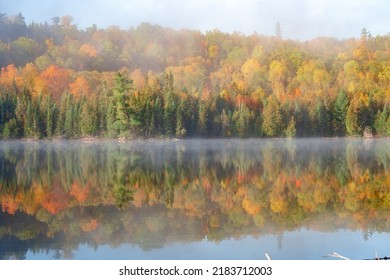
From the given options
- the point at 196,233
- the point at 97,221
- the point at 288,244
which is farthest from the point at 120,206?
the point at 288,244

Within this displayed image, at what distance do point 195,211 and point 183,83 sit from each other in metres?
21.0

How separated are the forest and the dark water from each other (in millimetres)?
11255

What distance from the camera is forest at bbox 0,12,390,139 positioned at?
20.4 metres

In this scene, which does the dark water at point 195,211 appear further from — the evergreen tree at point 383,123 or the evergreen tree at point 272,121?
the evergreen tree at point 383,123

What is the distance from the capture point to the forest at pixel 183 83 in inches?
803

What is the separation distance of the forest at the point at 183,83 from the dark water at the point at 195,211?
11.3m

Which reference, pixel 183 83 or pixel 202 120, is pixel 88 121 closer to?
pixel 202 120

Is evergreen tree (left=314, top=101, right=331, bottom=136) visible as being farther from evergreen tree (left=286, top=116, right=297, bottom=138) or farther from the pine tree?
the pine tree

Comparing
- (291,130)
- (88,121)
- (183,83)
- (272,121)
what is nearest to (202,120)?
(272,121)

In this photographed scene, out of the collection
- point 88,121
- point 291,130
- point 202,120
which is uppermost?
point 88,121

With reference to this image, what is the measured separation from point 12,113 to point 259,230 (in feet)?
56.1

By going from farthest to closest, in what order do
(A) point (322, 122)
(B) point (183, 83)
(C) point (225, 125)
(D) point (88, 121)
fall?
(B) point (183, 83) < (A) point (322, 122) < (C) point (225, 125) < (D) point (88, 121)

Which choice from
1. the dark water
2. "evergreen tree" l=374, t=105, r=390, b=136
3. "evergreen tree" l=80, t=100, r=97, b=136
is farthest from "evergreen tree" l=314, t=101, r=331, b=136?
the dark water

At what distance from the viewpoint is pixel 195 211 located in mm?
5688
